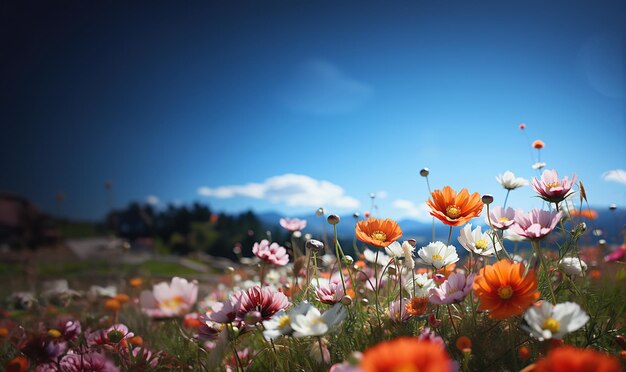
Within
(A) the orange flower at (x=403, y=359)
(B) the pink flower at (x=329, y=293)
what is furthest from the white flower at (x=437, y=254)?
(A) the orange flower at (x=403, y=359)

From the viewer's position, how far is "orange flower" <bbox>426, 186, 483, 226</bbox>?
3.64ft

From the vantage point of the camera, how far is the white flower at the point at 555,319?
0.72 metres

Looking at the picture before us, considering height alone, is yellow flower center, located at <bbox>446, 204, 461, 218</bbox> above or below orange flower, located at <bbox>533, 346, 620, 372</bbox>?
above

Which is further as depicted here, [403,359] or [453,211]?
[453,211]

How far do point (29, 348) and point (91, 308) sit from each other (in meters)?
1.95

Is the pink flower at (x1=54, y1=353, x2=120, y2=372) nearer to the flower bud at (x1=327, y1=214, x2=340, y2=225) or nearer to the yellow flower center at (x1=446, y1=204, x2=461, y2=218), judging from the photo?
the flower bud at (x1=327, y1=214, x2=340, y2=225)

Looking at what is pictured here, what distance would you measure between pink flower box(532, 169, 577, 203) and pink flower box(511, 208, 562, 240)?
0.32 feet

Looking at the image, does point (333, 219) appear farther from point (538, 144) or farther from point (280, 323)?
point (538, 144)

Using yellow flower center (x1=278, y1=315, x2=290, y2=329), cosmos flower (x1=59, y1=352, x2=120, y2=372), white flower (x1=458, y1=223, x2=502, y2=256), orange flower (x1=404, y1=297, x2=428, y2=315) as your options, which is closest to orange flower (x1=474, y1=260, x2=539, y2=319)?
orange flower (x1=404, y1=297, x2=428, y2=315)

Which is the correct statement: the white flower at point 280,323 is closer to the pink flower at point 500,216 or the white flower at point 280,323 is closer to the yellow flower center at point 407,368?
the yellow flower center at point 407,368

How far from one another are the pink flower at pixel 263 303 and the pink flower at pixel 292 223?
1.85 ft

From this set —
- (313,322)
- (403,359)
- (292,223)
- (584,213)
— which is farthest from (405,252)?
(584,213)

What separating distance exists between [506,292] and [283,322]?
0.44 m

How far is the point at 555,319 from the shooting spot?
74 cm
